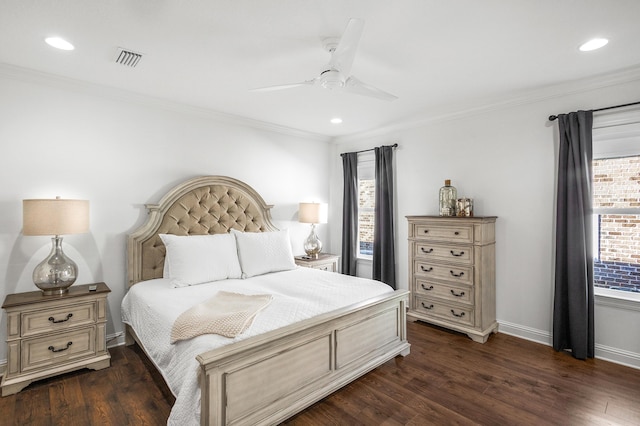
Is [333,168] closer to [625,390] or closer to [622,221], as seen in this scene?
[622,221]

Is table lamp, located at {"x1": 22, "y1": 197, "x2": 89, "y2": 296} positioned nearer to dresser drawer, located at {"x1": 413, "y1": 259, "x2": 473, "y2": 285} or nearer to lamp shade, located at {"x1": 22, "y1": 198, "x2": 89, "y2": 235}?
lamp shade, located at {"x1": 22, "y1": 198, "x2": 89, "y2": 235}

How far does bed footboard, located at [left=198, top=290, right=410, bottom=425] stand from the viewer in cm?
166

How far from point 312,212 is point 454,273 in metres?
1.96

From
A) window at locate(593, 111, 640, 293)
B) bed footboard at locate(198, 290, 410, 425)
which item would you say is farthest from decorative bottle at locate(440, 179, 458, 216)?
bed footboard at locate(198, 290, 410, 425)

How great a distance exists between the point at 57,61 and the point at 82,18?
851 mm

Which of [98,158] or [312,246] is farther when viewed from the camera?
[312,246]

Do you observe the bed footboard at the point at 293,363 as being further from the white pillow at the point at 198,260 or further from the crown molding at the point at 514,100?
the crown molding at the point at 514,100

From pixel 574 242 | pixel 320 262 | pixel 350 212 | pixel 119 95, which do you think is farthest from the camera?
pixel 350 212

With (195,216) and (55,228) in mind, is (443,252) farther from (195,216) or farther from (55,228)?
(55,228)

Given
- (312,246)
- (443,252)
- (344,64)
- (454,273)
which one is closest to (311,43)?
(344,64)

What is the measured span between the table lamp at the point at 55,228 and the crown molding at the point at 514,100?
3.61 m

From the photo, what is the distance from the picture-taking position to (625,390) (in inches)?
92.3

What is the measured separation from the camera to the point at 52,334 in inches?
96.5

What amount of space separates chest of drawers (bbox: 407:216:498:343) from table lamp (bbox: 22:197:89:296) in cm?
324
